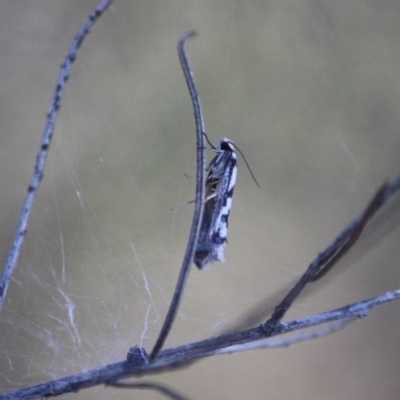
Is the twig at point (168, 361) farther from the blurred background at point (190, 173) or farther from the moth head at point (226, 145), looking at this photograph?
the blurred background at point (190, 173)

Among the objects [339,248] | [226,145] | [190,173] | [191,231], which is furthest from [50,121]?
[190,173]

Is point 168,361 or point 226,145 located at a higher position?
point 226,145

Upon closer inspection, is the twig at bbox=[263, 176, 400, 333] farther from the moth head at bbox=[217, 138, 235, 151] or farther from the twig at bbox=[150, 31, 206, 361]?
the moth head at bbox=[217, 138, 235, 151]

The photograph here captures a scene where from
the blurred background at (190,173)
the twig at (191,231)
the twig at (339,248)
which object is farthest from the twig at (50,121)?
the blurred background at (190,173)

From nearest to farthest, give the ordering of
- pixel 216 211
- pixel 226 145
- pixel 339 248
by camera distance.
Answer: pixel 339 248, pixel 216 211, pixel 226 145

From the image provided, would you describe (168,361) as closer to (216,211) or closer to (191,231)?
(191,231)

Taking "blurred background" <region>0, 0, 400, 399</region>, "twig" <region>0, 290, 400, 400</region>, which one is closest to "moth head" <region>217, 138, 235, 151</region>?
"blurred background" <region>0, 0, 400, 399</region>

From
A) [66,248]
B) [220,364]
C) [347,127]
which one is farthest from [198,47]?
[220,364]
